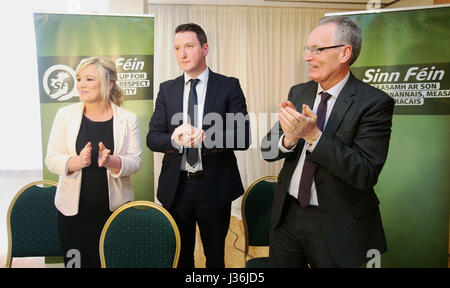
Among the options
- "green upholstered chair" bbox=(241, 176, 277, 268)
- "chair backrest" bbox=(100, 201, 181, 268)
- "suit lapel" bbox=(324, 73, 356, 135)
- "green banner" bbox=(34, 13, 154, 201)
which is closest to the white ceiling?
"green banner" bbox=(34, 13, 154, 201)

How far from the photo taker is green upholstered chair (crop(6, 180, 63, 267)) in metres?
2.21

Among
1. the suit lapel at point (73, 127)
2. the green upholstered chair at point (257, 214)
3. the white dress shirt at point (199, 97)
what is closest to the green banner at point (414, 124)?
the green upholstered chair at point (257, 214)

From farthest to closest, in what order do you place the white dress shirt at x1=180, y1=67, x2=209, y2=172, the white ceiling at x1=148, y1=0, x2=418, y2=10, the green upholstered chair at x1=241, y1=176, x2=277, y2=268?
1. the white ceiling at x1=148, y1=0, x2=418, y2=10
2. the green upholstered chair at x1=241, y1=176, x2=277, y2=268
3. the white dress shirt at x1=180, y1=67, x2=209, y2=172

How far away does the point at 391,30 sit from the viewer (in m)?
2.29

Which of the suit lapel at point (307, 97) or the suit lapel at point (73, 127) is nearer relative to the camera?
the suit lapel at point (307, 97)

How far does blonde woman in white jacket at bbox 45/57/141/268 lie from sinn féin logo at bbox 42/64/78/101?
0.19 feet

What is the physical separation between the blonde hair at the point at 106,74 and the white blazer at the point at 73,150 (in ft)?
0.20

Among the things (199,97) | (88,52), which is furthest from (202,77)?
(88,52)

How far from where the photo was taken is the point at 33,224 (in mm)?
2260

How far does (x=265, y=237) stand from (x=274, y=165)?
1.55m

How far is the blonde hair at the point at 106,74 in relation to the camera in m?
2.40

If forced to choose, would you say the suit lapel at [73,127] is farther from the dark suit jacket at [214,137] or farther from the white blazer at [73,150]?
the dark suit jacket at [214,137]

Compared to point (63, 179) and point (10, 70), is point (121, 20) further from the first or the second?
point (10, 70)

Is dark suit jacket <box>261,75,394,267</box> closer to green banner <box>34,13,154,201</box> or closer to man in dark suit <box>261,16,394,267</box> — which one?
man in dark suit <box>261,16,394,267</box>
